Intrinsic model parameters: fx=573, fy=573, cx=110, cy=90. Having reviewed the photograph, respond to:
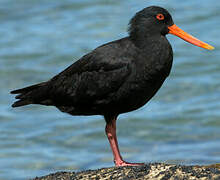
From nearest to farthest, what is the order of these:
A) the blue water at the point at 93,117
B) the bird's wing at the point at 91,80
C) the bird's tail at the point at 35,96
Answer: the bird's wing at the point at 91,80, the bird's tail at the point at 35,96, the blue water at the point at 93,117

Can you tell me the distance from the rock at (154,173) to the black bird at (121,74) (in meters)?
0.97

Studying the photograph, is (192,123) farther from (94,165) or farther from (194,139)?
(94,165)

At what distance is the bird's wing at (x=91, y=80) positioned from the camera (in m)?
6.61

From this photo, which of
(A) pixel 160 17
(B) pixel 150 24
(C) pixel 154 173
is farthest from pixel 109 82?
(C) pixel 154 173

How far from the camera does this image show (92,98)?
6.86m

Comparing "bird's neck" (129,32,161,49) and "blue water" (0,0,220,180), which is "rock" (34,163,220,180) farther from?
"blue water" (0,0,220,180)

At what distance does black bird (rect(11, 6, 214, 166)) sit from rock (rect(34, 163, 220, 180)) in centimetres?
97

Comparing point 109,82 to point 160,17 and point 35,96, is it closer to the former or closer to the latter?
point 160,17

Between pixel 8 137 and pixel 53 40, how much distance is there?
15.9 feet

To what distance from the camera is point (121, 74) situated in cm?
655

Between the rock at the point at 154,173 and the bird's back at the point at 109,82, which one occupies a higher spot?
the bird's back at the point at 109,82

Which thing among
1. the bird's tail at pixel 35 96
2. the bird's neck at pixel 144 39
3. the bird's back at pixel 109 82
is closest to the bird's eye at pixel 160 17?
the bird's neck at pixel 144 39

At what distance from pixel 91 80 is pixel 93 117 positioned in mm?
5657

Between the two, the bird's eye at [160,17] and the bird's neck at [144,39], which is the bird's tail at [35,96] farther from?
the bird's eye at [160,17]
